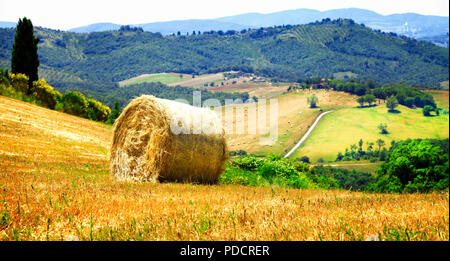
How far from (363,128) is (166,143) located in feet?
581

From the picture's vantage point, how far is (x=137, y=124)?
12352mm

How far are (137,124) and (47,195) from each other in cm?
621

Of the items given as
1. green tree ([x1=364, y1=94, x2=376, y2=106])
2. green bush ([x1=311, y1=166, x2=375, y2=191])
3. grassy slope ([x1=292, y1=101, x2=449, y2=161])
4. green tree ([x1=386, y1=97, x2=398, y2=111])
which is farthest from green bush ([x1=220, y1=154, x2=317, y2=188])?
green tree ([x1=364, y1=94, x2=376, y2=106])

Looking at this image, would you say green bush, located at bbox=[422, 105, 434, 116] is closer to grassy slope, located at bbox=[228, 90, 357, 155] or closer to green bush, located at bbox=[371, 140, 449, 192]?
grassy slope, located at bbox=[228, 90, 357, 155]

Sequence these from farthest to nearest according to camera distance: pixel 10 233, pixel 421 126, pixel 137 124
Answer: pixel 421 126, pixel 137 124, pixel 10 233

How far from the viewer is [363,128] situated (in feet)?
577

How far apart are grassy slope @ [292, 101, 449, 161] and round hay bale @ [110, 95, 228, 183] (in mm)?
136948

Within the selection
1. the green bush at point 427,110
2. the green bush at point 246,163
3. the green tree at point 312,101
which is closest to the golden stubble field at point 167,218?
the green bush at point 246,163

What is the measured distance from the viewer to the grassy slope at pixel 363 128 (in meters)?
157

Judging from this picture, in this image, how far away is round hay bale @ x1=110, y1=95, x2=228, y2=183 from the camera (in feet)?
37.9

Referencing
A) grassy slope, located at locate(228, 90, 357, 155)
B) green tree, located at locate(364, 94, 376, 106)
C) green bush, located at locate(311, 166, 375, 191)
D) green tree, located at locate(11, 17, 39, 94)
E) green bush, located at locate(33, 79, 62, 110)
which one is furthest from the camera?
green tree, located at locate(364, 94, 376, 106)

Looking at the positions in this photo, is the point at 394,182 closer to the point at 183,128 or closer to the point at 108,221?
the point at 183,128

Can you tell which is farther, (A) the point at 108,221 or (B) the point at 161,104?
(B) the point at 161,104
